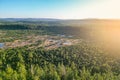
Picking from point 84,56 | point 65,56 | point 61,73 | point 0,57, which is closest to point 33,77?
point 61,73

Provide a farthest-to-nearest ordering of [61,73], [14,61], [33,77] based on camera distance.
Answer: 1. [14,61]
2. [61,73]
3. [33,77]

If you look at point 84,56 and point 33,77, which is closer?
point 33,77

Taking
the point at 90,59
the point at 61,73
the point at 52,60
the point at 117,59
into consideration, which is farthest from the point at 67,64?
the point at 117,59

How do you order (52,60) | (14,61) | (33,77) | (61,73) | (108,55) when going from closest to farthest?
(33,77) → (61,73) → (14,61) → (52,60) → (108,55)

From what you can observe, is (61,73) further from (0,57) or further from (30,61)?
(0,57)

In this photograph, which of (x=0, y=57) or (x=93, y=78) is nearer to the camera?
(x=93, y=78)

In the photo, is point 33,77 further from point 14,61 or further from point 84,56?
point 84,56

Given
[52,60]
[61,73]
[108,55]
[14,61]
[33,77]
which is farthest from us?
[108,55]

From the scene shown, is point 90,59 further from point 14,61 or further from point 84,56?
point 14,61
